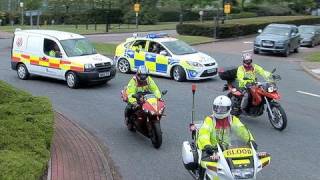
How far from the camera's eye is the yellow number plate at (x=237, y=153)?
7.11 meters

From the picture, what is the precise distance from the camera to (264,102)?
13211 millimetres

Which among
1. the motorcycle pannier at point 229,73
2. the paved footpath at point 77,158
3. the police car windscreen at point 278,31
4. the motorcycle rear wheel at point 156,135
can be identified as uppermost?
the police car windscreen at point 278,31

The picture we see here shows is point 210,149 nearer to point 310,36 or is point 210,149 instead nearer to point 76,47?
point 76,47

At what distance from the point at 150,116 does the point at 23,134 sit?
125 inches

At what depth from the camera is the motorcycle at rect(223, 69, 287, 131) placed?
500 inches

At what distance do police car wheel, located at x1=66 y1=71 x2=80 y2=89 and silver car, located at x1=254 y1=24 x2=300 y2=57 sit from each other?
15.2 m

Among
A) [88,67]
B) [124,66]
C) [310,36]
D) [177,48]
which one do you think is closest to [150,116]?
[88,67]

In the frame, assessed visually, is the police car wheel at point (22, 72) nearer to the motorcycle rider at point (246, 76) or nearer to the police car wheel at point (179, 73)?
the police car wheel at point (179, 73)

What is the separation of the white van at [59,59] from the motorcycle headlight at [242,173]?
12.2m

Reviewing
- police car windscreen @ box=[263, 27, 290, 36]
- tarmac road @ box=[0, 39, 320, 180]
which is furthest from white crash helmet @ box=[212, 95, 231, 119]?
police car windscreen @ box=[263, 27, 290, 36]

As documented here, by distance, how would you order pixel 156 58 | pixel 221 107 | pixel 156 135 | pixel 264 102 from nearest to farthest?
1. pixel 221 107
2. pixel 156 135
3. pixel 264 102
4. pixel 156 58

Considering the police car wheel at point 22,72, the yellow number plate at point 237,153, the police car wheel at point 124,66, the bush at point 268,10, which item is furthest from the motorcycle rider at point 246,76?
the bush at point 268,10

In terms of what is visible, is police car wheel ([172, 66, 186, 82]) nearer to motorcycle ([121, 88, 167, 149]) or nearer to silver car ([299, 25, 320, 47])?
motorcycle ([121, 88, 167, 149])

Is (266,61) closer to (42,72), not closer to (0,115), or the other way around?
(42,72)
